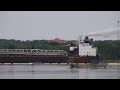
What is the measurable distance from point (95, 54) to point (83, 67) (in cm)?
158

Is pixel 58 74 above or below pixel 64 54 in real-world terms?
below

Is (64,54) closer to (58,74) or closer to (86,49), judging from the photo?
(86,49)

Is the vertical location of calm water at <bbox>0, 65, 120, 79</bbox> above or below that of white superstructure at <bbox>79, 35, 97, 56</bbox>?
below

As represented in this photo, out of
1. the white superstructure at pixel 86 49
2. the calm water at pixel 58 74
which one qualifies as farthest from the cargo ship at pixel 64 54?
the calm water at pixel 58 74

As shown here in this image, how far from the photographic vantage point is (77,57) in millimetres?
11625

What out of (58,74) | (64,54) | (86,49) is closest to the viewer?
(58,74)

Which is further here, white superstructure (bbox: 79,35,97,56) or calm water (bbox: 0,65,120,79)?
white superstructure (bbox: 79,35,97,56)

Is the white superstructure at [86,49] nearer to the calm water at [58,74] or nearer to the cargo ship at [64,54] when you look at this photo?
the cargo ship at [64,54]

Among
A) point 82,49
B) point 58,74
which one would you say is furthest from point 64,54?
point 58,74

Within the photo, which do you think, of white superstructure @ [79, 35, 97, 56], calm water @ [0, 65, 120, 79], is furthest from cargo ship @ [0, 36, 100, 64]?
calm water @ [0, 65, 120, 79]

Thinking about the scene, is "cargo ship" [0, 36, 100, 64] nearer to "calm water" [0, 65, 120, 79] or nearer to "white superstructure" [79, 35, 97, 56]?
"white superstructure" [79, 35, 97, 56]

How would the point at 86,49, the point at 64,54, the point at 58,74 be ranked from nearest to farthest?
the point at 58,74, the point at 86,49, the point at 64,54
